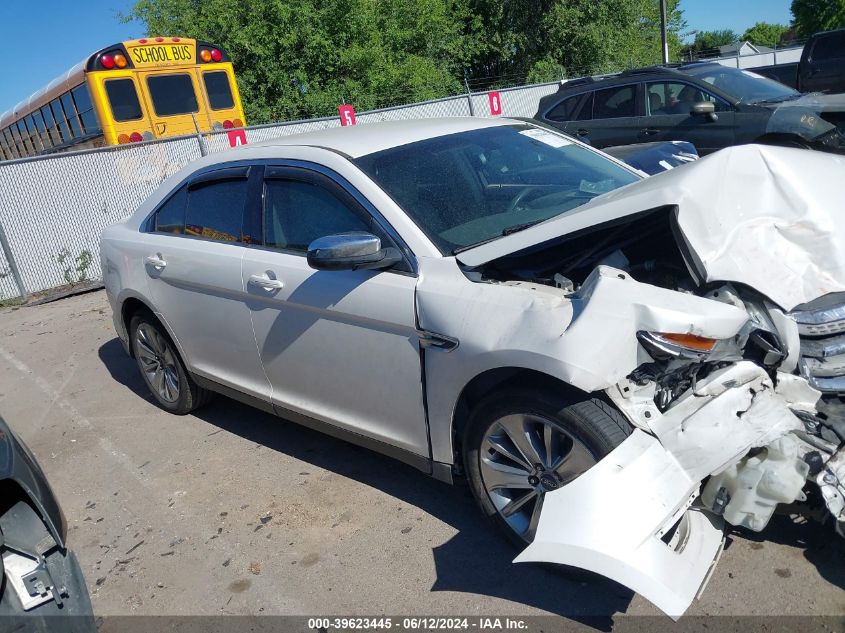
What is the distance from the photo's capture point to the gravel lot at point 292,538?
114 inches

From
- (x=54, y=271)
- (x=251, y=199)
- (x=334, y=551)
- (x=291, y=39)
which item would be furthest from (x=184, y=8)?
(x=334, y=551)

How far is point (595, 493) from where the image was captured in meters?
2.45

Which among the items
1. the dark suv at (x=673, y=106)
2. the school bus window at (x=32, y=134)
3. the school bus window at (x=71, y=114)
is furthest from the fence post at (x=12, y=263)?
the dark suv at (x=673, y=106)

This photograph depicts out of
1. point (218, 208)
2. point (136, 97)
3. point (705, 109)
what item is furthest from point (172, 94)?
point (218, 208)

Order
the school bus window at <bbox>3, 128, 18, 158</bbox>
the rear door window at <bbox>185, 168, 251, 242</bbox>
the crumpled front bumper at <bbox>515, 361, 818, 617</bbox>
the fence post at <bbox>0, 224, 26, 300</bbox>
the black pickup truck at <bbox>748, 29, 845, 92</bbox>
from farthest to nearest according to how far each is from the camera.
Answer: the school bus window at <bbox>3, 128, 18, 158</bbox> → the black pickup truck at <bbox>748, 29, 845, 92</bbox> → the fence post at <bbox>0, 224, 26, 300</bbox> → the rear door window at <bbox>185, 168, 251, 242</bbox> → the crumpled front bumper at <bbox>515, 361, 818, 617</bbox>

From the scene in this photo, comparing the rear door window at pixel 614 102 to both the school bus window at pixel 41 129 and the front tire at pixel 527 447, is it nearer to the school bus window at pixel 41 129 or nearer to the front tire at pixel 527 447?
the front tire at pixel 527 447

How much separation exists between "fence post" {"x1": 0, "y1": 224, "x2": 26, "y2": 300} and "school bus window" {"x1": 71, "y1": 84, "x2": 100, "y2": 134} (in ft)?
12.7

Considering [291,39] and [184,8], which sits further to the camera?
[184,8]

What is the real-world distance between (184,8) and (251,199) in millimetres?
21964

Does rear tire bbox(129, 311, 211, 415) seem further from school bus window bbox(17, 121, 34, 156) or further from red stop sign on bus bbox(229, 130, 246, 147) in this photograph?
school bus window bbox(17, 121, 34, 156)

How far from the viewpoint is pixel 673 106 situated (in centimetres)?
966

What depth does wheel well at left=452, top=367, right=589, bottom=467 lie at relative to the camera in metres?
2.74

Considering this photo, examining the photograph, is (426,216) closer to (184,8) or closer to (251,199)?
(251,199)

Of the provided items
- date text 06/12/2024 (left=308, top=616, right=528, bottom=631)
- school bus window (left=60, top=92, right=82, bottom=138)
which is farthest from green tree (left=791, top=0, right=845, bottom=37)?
date text 06/12/2024 (left=308, top=616, right=528, bottom=631)
